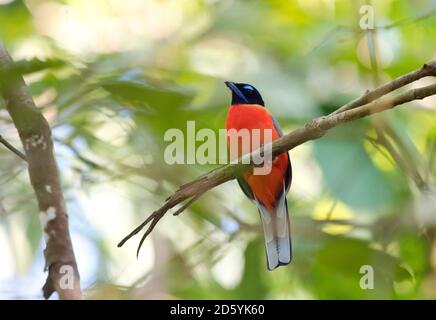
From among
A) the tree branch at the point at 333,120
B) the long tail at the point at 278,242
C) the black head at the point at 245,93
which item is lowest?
the long tail at the point at 278,242

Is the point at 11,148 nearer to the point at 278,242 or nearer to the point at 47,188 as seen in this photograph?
the point at 47,188

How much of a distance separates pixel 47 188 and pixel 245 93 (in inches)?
23.3

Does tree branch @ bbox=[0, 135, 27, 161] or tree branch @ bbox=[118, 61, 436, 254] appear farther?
tree branch @ bbox=[0, 135, 27, 161]

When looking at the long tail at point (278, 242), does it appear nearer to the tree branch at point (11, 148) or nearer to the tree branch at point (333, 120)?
the tree branch at point (333, 120)

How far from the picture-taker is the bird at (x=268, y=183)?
5.29 ft

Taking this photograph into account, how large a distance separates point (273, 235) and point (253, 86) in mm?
393

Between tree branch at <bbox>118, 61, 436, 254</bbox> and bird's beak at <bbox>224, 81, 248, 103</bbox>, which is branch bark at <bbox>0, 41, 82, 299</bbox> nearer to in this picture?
tree branch at <bbox>118, 61, 436, 254</bbox>

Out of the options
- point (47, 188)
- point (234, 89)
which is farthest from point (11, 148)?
point (234, 89)

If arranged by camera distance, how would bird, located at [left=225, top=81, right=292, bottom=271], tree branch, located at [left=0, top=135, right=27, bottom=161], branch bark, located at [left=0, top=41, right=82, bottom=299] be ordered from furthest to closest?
bird, located at [left=225, top=81, right=292, bottom=271]
tree branch, located at [left=0, top=135, right=27, bottom=161]
branch bark, located at [left=0, top=41, right=82, bottom=299]

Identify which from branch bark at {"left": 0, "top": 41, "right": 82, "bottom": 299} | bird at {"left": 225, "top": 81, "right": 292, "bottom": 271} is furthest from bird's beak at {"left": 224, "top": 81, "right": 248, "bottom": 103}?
branch bark at {"left": 0, "top": 41, "right": 82, "bottom": 299}

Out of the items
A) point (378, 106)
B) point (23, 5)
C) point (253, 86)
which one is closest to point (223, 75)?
point (253, 86)

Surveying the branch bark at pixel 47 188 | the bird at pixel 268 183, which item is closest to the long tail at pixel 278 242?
the bird at pixel 268 183

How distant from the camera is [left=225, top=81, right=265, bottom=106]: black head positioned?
1.63 meters

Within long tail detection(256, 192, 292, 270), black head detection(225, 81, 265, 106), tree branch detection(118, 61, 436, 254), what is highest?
black head detection(225, 81, 265, 106)
